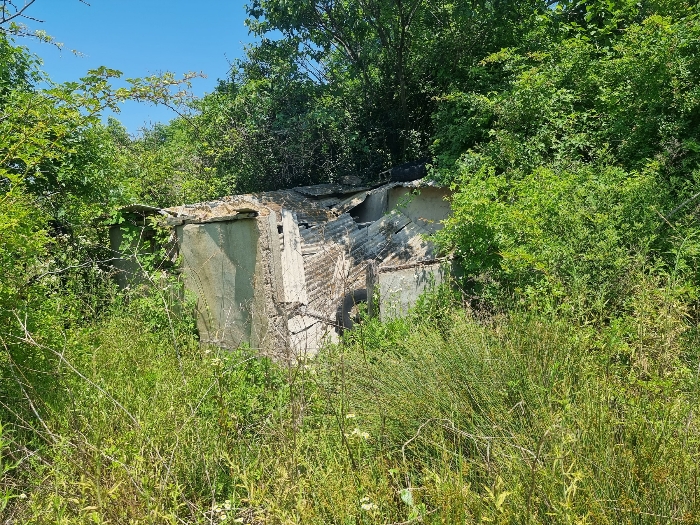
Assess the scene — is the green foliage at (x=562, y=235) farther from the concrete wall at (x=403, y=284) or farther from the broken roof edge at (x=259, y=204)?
the broken roof edge at (x=259, y=204)

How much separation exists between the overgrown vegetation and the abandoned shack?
42cm

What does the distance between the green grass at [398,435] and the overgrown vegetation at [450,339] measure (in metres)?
0.02

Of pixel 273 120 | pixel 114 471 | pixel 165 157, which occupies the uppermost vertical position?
pixel 273 120

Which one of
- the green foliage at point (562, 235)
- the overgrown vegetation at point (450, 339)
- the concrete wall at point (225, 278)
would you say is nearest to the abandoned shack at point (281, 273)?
the concrete wall at point (225, 278)

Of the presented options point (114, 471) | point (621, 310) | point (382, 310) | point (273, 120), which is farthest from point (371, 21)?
point (114, 471)

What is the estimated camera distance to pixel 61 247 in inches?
252

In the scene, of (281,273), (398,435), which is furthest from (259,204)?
(398,435)

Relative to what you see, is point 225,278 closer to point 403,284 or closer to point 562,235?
point 403,284

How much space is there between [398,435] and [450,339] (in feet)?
3.33

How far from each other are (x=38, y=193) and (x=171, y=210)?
1.60 metres

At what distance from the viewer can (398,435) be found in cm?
288

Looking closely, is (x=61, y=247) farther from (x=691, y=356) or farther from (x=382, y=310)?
(x=691, y=356)

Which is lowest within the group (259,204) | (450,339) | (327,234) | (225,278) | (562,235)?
(450,339)

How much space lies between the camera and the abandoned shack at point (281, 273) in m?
5.25
